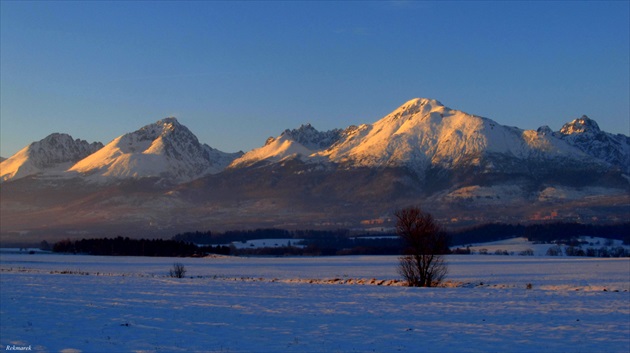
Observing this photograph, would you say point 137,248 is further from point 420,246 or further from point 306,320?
point 306,320

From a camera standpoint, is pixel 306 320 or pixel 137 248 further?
pixel 137 248

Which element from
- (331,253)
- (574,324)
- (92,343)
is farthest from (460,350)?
(331,253)

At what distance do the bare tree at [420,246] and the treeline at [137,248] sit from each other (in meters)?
106

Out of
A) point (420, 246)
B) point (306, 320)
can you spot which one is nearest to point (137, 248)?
point (420, 246)

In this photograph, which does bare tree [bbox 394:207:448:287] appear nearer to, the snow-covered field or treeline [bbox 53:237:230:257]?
the snow-covered field

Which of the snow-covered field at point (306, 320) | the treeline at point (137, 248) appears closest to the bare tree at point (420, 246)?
the snow-covered field at point (306, 320)

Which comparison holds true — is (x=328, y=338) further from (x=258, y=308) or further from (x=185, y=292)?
(x=185, y=292)

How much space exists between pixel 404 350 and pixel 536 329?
821 cm

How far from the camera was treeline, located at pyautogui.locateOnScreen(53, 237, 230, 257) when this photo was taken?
163875mm

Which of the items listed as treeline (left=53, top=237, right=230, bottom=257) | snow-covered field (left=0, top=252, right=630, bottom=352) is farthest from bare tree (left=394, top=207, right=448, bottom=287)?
treeline (left=53, top=237, right=230, bottom=257)

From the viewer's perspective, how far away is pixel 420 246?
5888 centimetres

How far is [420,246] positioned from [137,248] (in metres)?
123

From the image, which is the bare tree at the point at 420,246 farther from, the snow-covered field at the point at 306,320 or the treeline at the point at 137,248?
the treeline at the point at 137,248

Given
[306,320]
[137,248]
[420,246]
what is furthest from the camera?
[137,248]
